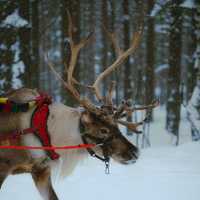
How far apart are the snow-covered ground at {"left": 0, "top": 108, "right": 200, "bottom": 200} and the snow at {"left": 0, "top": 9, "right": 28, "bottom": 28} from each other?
4098 millimetres

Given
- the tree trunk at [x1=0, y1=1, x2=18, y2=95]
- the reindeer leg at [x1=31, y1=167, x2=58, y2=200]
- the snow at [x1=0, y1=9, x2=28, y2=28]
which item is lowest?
the reindeer leg at [x1=31, y1=167, x2=58, y2=200]

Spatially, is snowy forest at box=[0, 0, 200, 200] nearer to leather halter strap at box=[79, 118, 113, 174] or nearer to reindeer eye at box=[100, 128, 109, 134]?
leather halter strap at box=[79, 118, 113, 174]

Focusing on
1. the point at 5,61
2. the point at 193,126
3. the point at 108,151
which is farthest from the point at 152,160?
the point at 5,61

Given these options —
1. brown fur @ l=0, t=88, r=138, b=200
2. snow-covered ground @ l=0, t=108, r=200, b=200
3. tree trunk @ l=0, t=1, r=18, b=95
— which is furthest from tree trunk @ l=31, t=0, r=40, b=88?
brown fur @ l=0, t=88, r=138, b=200

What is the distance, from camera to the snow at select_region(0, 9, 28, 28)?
10.4 metres

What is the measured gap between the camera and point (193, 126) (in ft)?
34.3

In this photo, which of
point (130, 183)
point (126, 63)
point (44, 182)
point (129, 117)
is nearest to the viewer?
point (44, 182)

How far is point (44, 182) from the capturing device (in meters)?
4.96

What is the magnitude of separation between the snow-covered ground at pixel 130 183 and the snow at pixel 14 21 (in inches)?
161

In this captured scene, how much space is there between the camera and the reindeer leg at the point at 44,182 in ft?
16.2

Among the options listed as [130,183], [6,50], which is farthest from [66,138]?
[6,50]

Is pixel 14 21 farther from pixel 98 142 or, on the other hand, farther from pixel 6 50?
pixel 98 142

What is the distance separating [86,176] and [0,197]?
146 centimetres

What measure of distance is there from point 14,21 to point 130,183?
216 inches
